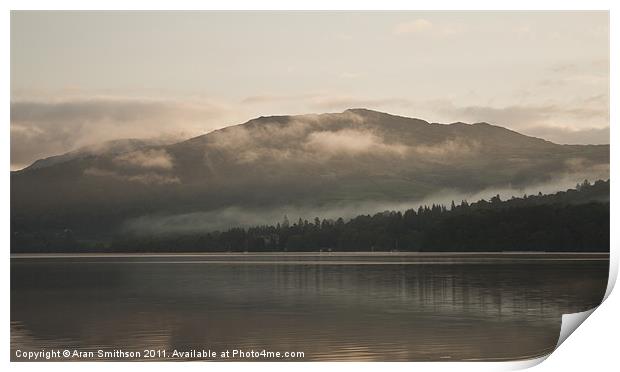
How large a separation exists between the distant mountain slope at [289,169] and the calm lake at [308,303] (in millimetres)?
471

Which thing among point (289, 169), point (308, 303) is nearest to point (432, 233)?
point (308, 303)

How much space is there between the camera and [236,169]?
9516 mm

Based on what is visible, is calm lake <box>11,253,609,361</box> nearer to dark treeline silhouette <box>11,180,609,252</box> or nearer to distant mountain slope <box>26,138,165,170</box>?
dark treeline silhouette <box>11,180,609,252</box>

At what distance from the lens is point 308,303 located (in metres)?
9.70

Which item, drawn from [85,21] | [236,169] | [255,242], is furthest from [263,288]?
[85,21]

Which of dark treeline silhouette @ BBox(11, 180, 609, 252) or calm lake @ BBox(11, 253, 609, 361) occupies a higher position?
dark treeline silhouette @ BBox(11, 180, 609, 252)

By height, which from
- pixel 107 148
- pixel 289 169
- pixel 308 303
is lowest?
pixel 308 303

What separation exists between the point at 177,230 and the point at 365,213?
5.23 feet

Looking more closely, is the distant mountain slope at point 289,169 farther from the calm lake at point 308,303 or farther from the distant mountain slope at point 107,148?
the calm lake at point 308,303

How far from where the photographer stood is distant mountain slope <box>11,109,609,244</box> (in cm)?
932

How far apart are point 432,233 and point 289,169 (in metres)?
1.32

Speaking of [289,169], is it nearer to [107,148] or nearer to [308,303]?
[308,303]

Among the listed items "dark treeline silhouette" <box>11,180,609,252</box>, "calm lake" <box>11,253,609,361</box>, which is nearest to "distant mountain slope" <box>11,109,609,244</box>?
"dark treeline silhouette" <box>11,180,609,252</box>

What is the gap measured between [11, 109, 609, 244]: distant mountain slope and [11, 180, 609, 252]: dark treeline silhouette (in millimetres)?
154
